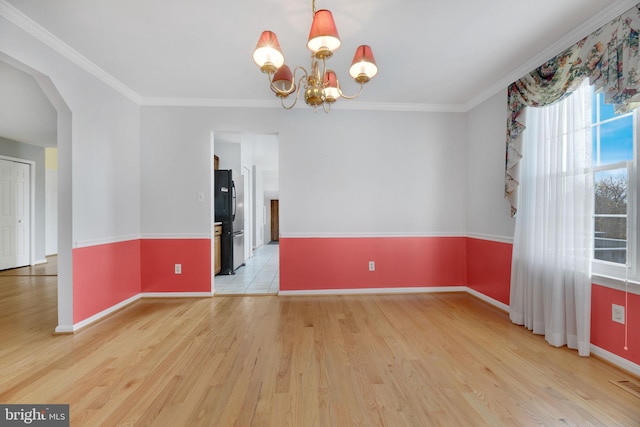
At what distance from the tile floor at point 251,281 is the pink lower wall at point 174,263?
1.11ft

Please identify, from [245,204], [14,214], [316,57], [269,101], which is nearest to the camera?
[316,57]

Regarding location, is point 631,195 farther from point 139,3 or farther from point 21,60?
point 21,60

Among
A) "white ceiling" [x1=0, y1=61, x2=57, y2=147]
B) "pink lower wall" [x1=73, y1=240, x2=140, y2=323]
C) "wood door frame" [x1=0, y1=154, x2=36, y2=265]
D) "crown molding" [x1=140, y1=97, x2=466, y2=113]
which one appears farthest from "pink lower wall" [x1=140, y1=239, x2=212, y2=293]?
"wood door frame" [x1=0, y1=154, x2=36, y2=265]

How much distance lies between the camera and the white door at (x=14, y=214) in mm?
4879

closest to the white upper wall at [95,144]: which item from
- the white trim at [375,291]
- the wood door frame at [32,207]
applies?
the white trim at [375,291]

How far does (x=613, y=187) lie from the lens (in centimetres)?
194

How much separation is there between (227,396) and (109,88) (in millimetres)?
3205

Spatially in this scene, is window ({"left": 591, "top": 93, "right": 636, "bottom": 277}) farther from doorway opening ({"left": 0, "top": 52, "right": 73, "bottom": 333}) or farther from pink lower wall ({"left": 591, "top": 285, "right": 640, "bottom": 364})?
doorway opening ({"left": 0, "top": 52, "right": 73, "bottom": 333})

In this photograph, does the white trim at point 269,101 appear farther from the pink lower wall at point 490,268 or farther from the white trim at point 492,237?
the pink lower wall at point 490,268

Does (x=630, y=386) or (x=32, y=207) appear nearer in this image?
(x=630, y=386)

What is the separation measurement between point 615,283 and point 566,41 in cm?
190

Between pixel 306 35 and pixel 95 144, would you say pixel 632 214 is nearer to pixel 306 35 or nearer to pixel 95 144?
pixel 306 35

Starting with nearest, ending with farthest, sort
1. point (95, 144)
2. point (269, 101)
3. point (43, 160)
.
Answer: point (95, 144) < point (269, 101) < point (43, 160)
